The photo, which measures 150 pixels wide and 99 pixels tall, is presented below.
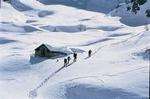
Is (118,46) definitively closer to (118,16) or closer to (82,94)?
(82,94)

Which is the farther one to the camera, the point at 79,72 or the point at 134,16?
the point at 134,16

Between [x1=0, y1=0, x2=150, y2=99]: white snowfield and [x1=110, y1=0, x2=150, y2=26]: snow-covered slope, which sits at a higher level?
[x1=110, y1=0, x2=150, y2=26]: snow-covered slope

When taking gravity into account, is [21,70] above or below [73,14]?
below

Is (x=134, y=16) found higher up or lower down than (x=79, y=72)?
higher up

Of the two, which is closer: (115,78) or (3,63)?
(115,78)

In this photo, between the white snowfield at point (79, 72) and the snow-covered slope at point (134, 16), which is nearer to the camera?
the white snowfield at point (79, 72)

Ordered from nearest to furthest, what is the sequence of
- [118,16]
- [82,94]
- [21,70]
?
[82,94], [21,70], [118,16]

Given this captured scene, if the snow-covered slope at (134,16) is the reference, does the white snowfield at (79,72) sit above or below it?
below

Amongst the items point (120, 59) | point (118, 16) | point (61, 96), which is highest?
point (118, 16)

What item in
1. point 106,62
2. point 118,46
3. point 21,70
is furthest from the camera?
point 118,46

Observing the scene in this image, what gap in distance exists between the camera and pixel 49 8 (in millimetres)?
144875

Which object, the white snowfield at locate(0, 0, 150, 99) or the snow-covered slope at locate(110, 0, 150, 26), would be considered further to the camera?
the snow-covered slope at locate(110, 0, 150, 26)

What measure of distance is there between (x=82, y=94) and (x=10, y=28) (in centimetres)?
5945

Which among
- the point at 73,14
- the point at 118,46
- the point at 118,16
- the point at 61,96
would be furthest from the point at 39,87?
the point at 73,14
